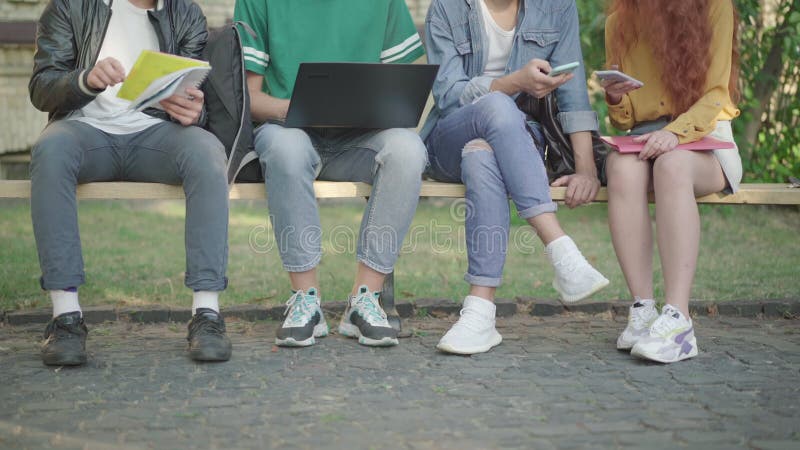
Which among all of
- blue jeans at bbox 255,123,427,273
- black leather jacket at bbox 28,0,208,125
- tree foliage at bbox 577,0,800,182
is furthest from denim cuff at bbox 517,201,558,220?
tree foliage at bbox 577,0,800,182

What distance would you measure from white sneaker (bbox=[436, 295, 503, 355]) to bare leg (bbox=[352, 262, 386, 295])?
1.24 feet

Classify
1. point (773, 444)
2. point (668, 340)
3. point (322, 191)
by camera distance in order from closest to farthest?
point (773, 444) → point (668, 340) → point (322, 191)

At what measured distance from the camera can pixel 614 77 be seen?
4199 mm

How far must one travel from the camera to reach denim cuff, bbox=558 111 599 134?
457 cm

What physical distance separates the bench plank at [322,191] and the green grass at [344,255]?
1.04 meters

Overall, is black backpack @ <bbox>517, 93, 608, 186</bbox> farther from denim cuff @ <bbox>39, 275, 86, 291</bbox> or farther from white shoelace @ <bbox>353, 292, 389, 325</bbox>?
denim cuff @ <bbox>39, 275, 86, 291</bbox>

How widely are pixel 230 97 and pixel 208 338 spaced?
98cm

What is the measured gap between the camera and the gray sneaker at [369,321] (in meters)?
4.39

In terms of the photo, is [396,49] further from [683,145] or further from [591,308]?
[591,308]

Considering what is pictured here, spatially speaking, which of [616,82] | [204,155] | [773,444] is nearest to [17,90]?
[204,155]

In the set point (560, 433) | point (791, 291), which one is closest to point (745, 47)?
point (791, 291)

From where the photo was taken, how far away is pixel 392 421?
3369 mm

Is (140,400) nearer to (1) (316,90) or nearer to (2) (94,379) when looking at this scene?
(2) (94,379)

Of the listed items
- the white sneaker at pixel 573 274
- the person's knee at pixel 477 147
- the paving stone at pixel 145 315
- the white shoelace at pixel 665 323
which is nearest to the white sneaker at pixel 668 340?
the white shoelace at pixel 665 323
